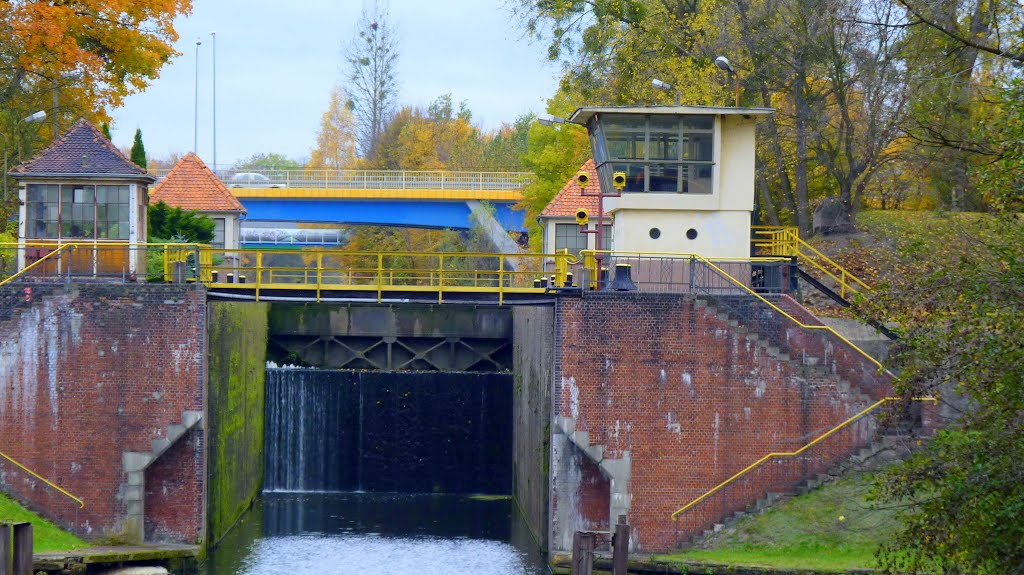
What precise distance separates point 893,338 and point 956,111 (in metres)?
9.18

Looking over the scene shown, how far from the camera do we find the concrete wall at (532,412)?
97.2 ft

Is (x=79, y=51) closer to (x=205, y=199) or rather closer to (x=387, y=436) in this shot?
(x=205, y=199)

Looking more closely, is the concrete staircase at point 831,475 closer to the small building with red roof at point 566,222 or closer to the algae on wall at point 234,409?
the algae on wall at point 234,409

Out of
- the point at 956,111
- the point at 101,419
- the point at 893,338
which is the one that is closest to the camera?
the point at 101,419

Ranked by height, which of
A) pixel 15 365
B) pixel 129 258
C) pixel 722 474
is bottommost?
pixel 722 474

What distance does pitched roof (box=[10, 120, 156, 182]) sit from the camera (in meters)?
29.1

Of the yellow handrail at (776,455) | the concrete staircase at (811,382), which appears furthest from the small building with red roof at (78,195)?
the yellow handrail at (776,455)

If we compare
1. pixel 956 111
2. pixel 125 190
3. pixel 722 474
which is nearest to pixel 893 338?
pixel 722 474

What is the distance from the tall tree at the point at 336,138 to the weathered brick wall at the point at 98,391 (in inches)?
3001

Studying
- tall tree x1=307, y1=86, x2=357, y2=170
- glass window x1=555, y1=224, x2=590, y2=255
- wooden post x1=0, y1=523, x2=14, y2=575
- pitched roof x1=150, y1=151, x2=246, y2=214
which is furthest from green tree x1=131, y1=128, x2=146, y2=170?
tall tree x1=307, y1=86, x2=357, y2=170

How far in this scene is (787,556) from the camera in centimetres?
2533

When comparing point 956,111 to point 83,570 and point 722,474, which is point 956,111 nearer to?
point 722,474

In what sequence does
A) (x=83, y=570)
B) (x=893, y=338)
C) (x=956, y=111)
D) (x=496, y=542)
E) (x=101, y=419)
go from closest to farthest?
(x=83, y=570) → (x=101, y=419) → (x=893, y=338) → (x=496, y=542) → (x=956, y=111)

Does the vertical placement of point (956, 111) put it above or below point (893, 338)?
above
